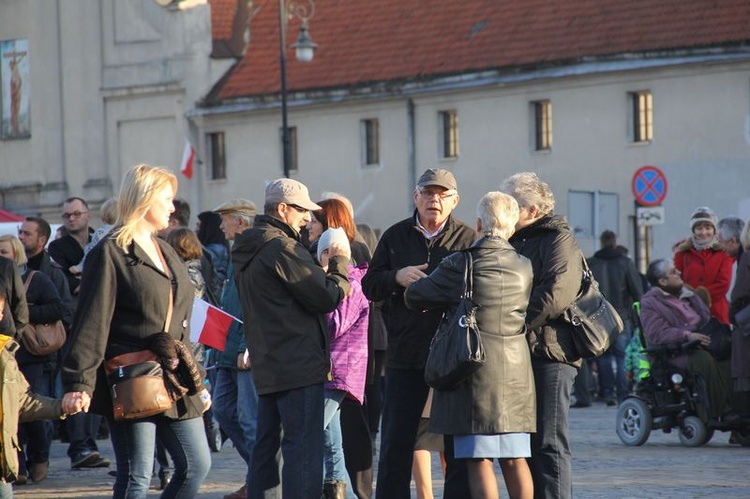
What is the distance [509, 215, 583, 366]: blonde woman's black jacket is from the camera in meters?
9.66

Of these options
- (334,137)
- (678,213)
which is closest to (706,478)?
(678,213)

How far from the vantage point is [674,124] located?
3947 cm

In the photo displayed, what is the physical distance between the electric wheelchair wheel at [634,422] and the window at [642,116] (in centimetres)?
2404

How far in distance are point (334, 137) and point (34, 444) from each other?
3282 cm

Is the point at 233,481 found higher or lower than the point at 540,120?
lower

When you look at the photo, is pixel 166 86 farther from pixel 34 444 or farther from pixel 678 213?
pixel 34 444

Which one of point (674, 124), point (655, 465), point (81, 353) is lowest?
point (655, 465)

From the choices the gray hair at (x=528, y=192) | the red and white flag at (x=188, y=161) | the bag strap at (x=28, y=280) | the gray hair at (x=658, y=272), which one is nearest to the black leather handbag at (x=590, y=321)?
the gray hair at (x=528, y=192)

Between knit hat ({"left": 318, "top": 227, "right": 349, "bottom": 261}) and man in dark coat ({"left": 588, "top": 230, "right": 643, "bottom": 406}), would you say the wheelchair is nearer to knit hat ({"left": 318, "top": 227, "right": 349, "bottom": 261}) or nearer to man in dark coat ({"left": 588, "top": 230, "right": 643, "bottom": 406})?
man in dark coat ({"left": 588, "top": 230, "right": 643, "bottom": 406})

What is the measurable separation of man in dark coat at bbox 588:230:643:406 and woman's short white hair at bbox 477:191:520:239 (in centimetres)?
1419

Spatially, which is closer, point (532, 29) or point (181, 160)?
point (532, 29)

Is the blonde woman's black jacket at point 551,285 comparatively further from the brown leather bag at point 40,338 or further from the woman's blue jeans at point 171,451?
the brown leather bag at point 40,338

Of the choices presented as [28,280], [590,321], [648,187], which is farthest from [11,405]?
[648,187]

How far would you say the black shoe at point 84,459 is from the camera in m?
14.9
